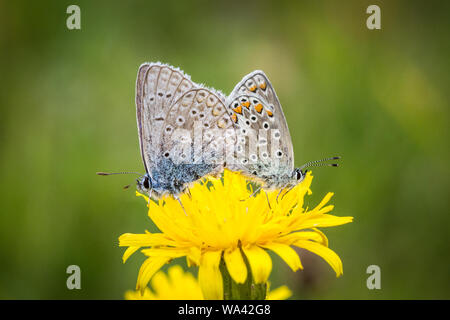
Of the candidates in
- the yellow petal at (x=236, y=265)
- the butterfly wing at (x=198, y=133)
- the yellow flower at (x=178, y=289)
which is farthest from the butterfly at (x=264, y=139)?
the yellow flower at (x=178, y=289)

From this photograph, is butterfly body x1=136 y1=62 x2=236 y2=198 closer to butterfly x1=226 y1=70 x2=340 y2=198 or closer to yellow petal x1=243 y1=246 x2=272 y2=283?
butterfly x1=226 y1=70 x2=340 y2=198

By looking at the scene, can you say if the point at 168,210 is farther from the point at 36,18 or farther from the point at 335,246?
the point at 36,18

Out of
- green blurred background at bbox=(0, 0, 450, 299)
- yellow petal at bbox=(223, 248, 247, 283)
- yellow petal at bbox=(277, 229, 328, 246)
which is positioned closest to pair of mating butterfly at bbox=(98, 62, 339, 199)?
yellow petal at bbox=(277, 229, 328, 246)

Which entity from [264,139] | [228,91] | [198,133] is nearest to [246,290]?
[264,139]

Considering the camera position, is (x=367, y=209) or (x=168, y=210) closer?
(x=168, y=210)

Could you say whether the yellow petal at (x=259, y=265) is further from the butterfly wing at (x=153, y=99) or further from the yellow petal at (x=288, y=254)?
the butterfly wing at (x=153, y=99)
